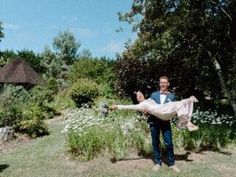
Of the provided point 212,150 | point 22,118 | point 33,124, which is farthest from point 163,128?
point 22,118

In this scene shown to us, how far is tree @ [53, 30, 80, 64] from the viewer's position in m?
65.5

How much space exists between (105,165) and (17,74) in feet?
95.2

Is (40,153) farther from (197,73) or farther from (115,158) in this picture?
(197,73)

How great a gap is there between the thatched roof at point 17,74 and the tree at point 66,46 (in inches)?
1048

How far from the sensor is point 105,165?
9641 millimetres

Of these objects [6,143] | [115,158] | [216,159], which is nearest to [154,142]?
[115,158]

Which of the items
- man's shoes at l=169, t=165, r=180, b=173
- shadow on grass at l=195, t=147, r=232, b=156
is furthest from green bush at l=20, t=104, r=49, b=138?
man's shoes at l=169, t=165, r=180, b=173

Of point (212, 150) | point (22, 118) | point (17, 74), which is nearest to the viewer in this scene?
point (212, 150)

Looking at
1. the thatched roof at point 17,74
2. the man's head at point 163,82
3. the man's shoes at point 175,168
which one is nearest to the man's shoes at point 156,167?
the man's shoes at point 175,168

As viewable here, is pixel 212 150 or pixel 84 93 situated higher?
pixel 84 93

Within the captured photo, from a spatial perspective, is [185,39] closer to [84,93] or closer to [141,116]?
[141,116]

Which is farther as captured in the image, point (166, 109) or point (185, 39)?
point (185, 39)

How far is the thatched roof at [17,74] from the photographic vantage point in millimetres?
36719

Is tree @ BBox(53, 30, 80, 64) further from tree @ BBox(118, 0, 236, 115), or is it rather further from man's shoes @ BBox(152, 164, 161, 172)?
man's shoes @ BBox(152, 164, 161, 172)
